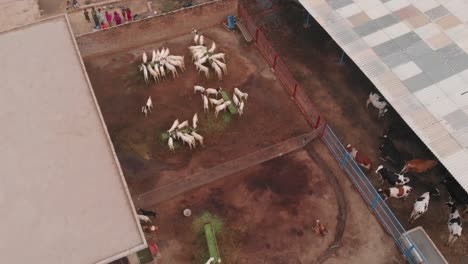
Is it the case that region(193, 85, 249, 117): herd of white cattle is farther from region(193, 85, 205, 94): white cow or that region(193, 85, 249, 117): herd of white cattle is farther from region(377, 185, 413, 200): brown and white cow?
region(377, 185, 413, 200): brown and white cow

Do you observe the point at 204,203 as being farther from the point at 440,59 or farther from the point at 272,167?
the point at 440,59

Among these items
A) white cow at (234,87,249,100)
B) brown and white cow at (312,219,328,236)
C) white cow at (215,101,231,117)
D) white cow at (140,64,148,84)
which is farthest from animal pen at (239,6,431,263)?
white cow at (140,64,148,84)

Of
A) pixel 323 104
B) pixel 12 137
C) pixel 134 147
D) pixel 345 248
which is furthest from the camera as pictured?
pixel 323 104

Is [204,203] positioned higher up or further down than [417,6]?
further down

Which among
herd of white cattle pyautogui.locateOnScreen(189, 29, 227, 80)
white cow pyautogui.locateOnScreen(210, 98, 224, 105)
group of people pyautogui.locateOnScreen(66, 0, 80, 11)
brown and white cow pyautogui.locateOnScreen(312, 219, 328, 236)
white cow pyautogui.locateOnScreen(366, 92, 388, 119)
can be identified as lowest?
brown and white cow pyautogui.locateOnScreen(312, 219, 328, 236)

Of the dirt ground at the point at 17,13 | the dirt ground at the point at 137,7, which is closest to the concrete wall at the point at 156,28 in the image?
the dirt ground at the point at 137,7

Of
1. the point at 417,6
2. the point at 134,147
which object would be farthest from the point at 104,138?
the point at 417,6

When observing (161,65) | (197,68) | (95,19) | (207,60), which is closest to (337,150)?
(207,60)
